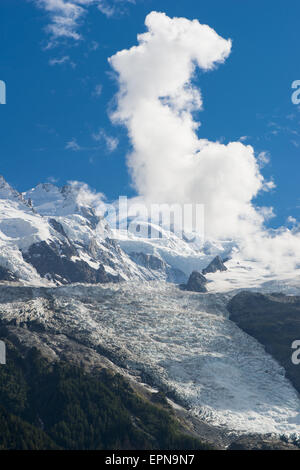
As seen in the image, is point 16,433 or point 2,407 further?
point 2,407

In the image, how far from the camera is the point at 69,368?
184m

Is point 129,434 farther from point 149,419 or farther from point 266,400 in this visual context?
point 266,400

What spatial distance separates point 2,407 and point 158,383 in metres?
54.0

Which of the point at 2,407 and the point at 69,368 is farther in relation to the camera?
the point at 69,368

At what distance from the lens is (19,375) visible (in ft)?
591

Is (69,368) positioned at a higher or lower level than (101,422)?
higher

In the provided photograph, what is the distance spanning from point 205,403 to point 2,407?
60.5 meters
